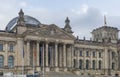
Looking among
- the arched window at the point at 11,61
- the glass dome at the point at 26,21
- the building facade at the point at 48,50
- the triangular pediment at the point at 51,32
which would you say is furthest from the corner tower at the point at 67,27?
the arched window at the point at 11,61

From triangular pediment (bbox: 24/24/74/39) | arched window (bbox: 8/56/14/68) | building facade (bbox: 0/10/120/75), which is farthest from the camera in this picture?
triangular pediment (bbox: 24/24/74/39)

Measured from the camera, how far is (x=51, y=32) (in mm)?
94375

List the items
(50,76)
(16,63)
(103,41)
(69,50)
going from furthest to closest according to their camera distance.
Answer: (103,41), (69,50), (16,63), (50,76)

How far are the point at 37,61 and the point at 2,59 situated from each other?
32.6 ft

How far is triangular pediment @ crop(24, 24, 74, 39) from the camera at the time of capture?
3618 inches

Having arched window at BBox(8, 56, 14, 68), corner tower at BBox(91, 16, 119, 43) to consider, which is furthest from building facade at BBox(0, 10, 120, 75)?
corner tower at BBox(91, 16, 119, 43)

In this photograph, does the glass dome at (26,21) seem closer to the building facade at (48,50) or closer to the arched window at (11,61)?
the building facade at (48,50)

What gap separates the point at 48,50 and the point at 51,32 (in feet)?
18.2

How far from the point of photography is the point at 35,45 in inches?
3654

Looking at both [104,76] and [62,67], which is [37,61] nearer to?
[62,67]

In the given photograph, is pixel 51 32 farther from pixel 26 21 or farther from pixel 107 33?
pixel 107 33

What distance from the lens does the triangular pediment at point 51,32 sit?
301 ft

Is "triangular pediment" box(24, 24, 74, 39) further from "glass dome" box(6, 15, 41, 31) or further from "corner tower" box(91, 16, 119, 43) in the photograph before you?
"corner tower" box(91, 16, 119, 43)

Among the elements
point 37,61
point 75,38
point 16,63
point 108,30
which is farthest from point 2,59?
point 108,30
